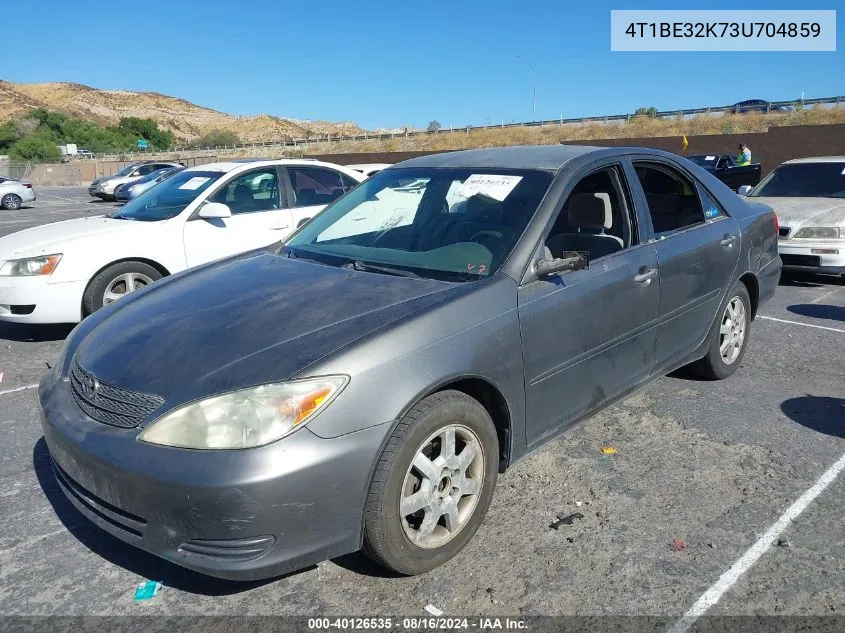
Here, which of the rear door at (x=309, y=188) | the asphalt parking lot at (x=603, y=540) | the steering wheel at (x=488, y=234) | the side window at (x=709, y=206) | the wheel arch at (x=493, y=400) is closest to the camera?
the asphalt parking lot at (x=603, y=540)

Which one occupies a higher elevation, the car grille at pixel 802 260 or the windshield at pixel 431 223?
the windshield at pixel 431 223

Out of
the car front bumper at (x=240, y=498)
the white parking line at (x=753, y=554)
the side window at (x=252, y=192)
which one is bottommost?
the white parking line at (x=753, y=554)

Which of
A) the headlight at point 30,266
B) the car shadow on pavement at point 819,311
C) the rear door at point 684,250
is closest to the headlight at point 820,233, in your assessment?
the car shadow on pavement at point 819,311

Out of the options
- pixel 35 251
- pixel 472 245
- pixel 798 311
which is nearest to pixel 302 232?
pixel 472 245

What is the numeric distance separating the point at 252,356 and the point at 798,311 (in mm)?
6212

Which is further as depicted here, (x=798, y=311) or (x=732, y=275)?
(x=798, y=311)

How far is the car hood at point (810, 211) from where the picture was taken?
26.8 ft

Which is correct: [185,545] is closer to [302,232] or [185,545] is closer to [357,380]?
[357,380]

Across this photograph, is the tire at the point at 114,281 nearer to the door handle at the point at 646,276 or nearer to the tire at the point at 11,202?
the door handle at the point at 646,276

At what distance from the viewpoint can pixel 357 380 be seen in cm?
251

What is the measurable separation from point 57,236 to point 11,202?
22.5 m

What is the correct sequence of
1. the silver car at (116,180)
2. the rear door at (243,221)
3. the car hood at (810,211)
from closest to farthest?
the rear door at (243,221)
the car hood at (810,211)
the silver car at (116,180)

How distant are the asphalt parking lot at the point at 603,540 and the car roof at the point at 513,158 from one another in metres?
1.59

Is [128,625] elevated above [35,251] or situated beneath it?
situated beneath
